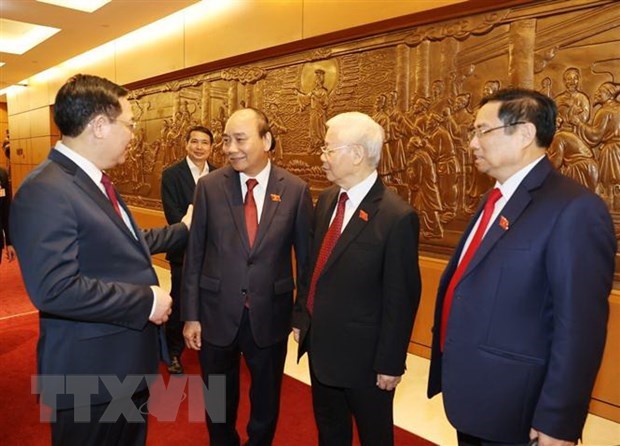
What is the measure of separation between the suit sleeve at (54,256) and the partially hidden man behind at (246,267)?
0.76 meters

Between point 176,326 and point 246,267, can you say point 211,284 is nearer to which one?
point 246,267

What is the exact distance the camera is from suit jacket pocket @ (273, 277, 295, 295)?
88.0 inches

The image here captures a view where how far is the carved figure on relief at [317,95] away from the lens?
4.58 metres

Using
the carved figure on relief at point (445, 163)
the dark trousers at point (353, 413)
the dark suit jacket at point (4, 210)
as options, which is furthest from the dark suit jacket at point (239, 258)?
the dark suit jacket at point (4, 210)

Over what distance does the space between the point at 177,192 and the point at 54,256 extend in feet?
7.07

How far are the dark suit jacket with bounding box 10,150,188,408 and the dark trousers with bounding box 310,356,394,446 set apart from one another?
74 centimetres

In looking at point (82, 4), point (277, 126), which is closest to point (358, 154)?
point (277, 126)

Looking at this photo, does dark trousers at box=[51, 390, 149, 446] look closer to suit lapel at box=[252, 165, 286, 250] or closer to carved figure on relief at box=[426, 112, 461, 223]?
suit lapel at box=[252, 165, 286, 250]

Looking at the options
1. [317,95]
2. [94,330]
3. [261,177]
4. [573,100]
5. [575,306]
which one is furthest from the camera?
[317,95]

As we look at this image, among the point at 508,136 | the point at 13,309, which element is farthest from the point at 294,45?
the point at 13,309

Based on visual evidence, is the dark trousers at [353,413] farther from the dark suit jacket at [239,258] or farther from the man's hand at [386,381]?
the dark suit jacket at [239,258]

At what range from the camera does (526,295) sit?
1404 millimetres

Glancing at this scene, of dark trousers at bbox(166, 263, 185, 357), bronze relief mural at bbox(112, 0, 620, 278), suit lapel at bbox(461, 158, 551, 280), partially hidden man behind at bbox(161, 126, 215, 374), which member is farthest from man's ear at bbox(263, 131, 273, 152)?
bronze relief mural at bbox(112, 0, 620, 278)

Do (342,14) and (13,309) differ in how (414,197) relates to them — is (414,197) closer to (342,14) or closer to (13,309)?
(342,14)
